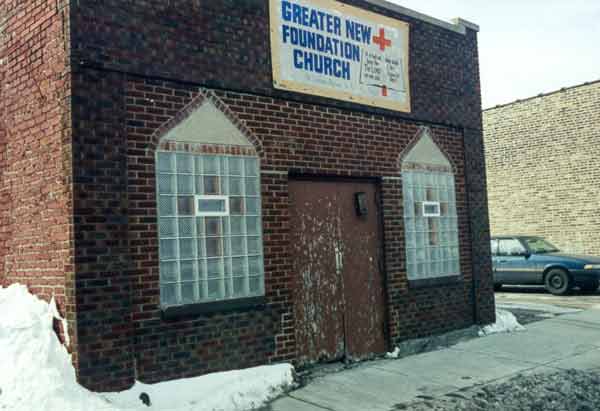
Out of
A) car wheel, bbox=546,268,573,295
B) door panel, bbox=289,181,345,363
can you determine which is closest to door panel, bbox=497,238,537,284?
car wheel, bbox=546,268,573,295

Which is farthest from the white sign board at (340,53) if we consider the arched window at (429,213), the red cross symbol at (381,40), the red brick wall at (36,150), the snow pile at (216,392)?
the snow pile at (216,392)

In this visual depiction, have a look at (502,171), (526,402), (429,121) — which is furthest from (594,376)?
(502,171)

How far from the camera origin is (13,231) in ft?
22.5

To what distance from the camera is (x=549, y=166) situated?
20062mm

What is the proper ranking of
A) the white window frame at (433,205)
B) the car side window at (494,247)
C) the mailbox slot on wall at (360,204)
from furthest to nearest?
the car side window at (494,247)
the white window frame at (433,205)
the mailbox slot on wall at (360,204)

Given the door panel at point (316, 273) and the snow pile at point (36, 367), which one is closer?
the snow pile at point (36, 367)

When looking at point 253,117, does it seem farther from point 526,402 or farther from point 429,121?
point 526,402

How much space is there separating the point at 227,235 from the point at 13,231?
2400mm

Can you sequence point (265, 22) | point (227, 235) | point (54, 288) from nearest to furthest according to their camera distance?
point (54, 288) < point (227, 235) < point (265, 22)

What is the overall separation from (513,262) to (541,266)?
0.76m

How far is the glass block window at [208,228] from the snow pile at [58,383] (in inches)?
35.7

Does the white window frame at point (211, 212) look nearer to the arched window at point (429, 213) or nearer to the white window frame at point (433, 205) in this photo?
the arched window at point (429, 213)

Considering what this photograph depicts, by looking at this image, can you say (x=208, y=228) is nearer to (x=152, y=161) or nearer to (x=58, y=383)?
(x=152, y=161)

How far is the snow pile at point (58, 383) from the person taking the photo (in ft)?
17.7
